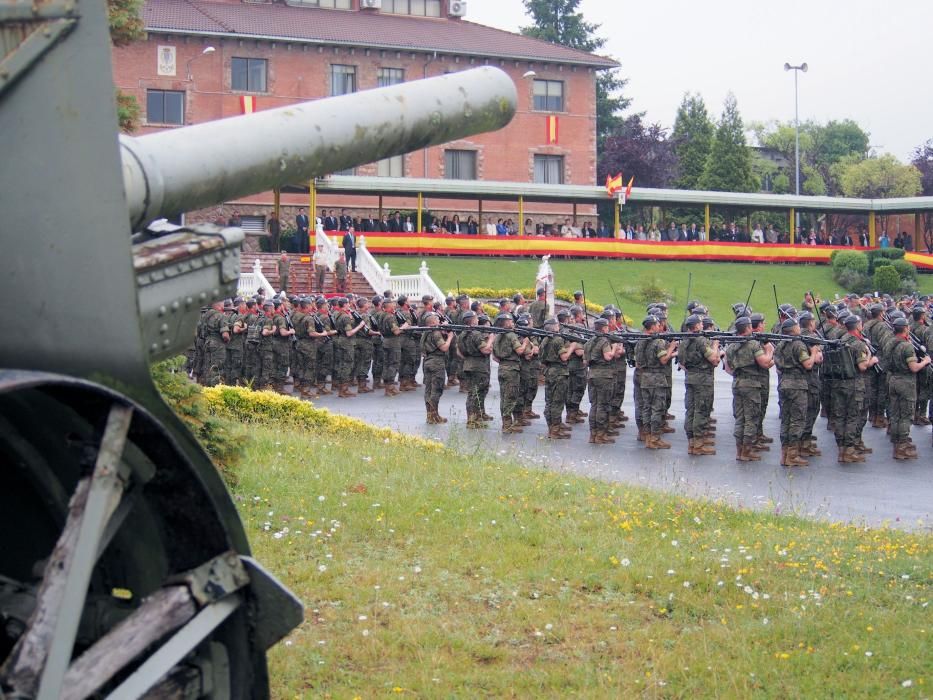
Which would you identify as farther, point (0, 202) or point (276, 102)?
point (276, 102)

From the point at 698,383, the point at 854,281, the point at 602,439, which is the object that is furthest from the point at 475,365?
the point at 854,281

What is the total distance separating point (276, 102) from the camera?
51.6 metres

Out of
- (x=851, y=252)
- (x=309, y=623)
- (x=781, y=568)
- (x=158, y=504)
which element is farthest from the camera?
(x=851, y=252)

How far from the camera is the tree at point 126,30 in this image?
504 inches

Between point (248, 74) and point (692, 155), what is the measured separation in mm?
29950

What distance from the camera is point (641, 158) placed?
69250 mm

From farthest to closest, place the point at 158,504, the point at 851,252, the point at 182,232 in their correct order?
1. the point at 851,252
2. the point at 182,232
3. the point at 158,504

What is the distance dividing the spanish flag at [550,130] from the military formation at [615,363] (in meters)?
32.4

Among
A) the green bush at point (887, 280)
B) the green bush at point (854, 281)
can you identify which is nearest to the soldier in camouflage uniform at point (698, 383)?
the green bush at point (887, 280)

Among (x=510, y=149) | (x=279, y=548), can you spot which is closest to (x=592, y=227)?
(x=510, y=149)

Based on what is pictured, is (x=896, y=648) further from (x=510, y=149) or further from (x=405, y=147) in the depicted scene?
(x=510, y=149)

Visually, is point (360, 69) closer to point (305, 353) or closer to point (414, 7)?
point (414, 7)

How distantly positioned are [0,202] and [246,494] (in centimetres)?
725

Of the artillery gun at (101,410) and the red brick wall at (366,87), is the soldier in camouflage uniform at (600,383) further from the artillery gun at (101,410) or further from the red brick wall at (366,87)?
the red brick wall at (366,87)
